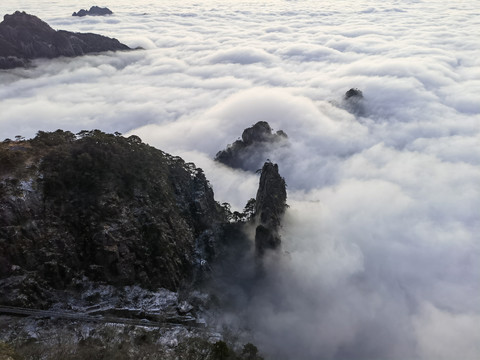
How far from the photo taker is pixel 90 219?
49.8 metres

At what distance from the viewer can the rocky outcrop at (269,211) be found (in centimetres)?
7125

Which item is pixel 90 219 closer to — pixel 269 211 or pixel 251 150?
pixel 269 211

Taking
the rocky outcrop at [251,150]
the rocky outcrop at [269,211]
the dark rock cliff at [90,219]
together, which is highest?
the dark rock cliff at [90,219]

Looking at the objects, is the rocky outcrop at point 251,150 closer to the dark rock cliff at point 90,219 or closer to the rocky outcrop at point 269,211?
A: the rocky outcrop at point 269,211

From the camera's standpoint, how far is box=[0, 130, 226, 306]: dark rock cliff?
43531mm

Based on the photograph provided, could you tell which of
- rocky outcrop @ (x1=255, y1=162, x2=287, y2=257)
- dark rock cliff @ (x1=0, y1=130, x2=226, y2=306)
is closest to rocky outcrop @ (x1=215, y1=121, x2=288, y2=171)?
rocky outcrop @ (x1=255, y1=162, x2=287, y2=257)

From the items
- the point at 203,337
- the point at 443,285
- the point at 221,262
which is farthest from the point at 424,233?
the point at 203,337

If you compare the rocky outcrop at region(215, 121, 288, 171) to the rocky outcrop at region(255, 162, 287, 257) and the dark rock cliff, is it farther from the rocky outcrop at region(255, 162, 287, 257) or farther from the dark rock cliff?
the dark rock cliff

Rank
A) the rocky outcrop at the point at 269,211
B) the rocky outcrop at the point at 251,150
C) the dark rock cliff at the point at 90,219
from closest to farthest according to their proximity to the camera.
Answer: the dark rock cliff at the point at 90,219 < the rocky outcrop at the point at 269,211 < the rocky outcrop at the point at 251,150

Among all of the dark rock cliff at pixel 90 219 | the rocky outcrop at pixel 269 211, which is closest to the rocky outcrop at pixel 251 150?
the rocky outcrop at pixel 269 211

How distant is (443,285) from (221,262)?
232 ft

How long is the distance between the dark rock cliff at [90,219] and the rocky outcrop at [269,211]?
12.1 meters

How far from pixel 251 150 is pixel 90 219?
111930 millimetres

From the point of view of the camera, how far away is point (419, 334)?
74.0 meters
